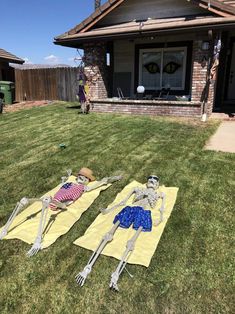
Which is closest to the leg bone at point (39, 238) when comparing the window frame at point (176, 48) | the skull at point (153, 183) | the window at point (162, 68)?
the skull at point (153, 183)

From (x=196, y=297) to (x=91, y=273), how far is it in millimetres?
1019

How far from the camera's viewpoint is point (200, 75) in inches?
352

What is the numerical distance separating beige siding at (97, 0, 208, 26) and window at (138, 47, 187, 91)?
1.54 meters

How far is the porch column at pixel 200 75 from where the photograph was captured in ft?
28.9

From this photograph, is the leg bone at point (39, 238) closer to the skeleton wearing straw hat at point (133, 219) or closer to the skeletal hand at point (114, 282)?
the skeleton wearing straw hat at point (133, 219)

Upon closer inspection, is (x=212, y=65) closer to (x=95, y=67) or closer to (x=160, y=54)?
(x=160, y=54)

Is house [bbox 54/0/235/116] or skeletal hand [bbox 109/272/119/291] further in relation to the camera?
house [bbox 54/0/235/116]

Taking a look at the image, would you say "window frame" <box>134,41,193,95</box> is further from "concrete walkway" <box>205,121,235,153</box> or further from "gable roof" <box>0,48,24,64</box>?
"gable roof" <box>0,48,24,64</box>

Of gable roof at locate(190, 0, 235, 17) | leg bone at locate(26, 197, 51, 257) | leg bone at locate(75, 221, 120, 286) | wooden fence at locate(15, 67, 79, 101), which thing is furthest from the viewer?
wooden fence at locate(15, 67, 79, 101)

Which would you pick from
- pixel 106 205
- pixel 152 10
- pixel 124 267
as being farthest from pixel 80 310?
pixel 152 10

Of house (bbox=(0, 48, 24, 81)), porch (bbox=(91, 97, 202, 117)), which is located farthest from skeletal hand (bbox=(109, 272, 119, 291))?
house (bbox=(0, 48, 24, 81))

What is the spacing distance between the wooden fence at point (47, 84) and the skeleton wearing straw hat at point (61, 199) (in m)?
11.7

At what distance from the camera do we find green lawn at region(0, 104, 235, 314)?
2529 mm

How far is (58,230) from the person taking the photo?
3.49 meters
